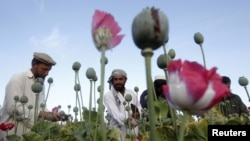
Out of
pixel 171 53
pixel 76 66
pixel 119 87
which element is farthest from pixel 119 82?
pixel 171 53

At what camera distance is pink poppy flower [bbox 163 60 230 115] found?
2.30 feet

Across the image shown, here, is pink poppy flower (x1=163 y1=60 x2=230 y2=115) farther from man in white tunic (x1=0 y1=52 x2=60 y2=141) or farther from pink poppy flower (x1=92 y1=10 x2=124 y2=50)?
man in white tunic (x1=0 y1=52 x2=60 y2=141)

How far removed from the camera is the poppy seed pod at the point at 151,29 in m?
0.70

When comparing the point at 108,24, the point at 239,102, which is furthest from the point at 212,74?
the point at 239,102

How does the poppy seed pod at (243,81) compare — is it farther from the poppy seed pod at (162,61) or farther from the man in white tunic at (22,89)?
the man in white tunic at (22,89)

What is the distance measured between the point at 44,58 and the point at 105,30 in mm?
2591

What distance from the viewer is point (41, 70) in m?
3.35

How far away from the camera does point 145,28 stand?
0.70 meters

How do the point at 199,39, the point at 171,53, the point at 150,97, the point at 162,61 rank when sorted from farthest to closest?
the point at 199,39 → the point at 171,53 → the point at 162,61 → the point at 150,97

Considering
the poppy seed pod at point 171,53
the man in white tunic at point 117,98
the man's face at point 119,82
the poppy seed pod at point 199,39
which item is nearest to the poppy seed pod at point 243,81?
the poppy seed pod at point 199,39

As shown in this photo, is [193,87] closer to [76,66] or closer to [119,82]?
[76,66]

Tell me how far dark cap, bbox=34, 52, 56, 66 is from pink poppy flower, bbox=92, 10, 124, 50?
2557 mm

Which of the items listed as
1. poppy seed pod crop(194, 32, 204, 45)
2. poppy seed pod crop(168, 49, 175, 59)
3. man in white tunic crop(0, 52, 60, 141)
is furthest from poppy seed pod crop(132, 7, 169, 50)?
man in white tunic crop(0, 52, 60, 141)

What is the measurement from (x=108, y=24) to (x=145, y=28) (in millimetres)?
169
